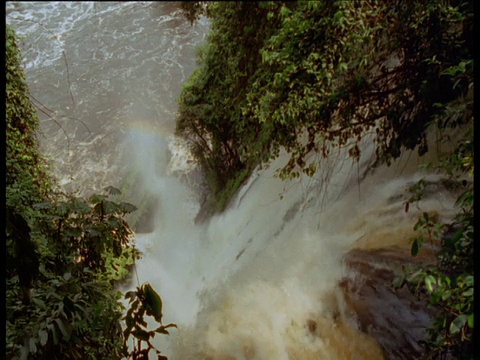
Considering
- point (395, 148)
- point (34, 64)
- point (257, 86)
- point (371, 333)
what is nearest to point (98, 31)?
point (34, 64)

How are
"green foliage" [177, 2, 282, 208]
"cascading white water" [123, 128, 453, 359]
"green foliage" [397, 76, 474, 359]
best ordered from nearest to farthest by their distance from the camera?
"green foliage" [397, 76, 474, 359] → "cascading white water" [123, 128, 453, 359] → "green foliage" [177, 2, 282, 208]

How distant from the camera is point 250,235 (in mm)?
5301

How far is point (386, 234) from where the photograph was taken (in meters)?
3.43

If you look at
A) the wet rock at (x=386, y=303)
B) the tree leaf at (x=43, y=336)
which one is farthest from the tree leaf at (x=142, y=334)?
the wet rock at (x=386, y=303)

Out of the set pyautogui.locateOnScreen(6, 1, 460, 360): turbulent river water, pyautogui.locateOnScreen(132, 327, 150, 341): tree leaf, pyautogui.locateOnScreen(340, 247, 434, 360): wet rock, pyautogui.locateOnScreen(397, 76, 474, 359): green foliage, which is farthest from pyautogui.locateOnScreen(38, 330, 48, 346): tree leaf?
pyautogui.locateOnScreen(340, 247, 434, 360): wet rock

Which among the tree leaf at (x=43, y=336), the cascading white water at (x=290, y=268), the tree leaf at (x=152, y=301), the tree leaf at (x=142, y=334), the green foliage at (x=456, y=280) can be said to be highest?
the tree leaf at (x=43, y=336)

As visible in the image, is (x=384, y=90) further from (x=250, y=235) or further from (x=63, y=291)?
(x=63, y=291)

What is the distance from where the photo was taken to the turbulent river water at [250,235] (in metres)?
3.37

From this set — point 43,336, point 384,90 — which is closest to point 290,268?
point 384,90

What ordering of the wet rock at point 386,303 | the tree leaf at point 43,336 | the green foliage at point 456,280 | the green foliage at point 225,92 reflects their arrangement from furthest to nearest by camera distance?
the green foliage at point 225,92 → the wet rock at point 386,303 → the green foliage at point 456,280 → the tree leaf at point 43,336

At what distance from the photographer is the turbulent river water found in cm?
337

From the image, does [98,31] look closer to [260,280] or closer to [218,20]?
[218,20]

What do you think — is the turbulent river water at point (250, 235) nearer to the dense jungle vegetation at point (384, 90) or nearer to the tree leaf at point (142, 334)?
the dense jungle vegetation at point (384, 90)

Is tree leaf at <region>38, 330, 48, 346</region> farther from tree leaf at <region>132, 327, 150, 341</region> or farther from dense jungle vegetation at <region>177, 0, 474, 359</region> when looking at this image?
dense jungle vegetation at <region>177, 0, 474, 359</region>
